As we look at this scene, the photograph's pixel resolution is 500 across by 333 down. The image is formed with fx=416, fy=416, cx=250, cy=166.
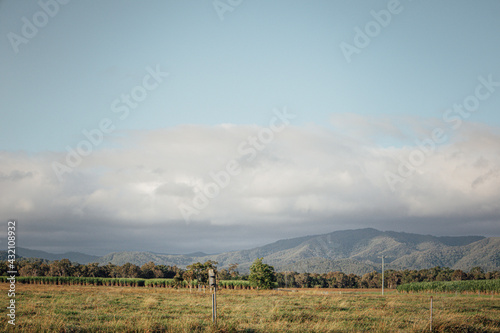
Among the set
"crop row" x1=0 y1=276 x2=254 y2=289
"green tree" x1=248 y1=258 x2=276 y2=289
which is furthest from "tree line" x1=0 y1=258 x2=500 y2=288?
"green tree" x1=248 y1=258 x2=276 y2=289

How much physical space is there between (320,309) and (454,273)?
119 meters

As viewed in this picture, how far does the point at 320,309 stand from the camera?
3391 centimetres

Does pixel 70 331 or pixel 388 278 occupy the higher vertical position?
pixel 70 331

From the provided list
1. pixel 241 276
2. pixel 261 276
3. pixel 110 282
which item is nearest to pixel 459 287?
pixel 261 276

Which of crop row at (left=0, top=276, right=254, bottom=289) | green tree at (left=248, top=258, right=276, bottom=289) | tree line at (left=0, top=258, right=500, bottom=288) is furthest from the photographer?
tree line at (left=0, top=258, right=500, bottom=288)

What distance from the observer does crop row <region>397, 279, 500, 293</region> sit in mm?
79875

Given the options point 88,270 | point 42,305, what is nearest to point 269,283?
point 42,305

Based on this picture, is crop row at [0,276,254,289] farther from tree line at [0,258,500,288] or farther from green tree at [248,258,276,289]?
green tree at [248,258,276,289]

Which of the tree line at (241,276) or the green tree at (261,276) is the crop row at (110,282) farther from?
the green tree at (261,276)

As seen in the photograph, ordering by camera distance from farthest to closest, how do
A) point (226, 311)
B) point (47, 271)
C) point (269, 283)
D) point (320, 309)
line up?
point (47, 271), point (269, 283), point (320, 309), point (226, 311)

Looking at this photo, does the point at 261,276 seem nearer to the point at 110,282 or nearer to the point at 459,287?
the point at 459,287

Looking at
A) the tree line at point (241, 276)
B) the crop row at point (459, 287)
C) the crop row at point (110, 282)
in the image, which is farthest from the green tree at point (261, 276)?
the crop row at point (459, 287)

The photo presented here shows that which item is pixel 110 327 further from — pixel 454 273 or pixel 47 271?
pixel 454 273

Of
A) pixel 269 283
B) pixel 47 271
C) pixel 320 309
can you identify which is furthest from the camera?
pixel 47 271
